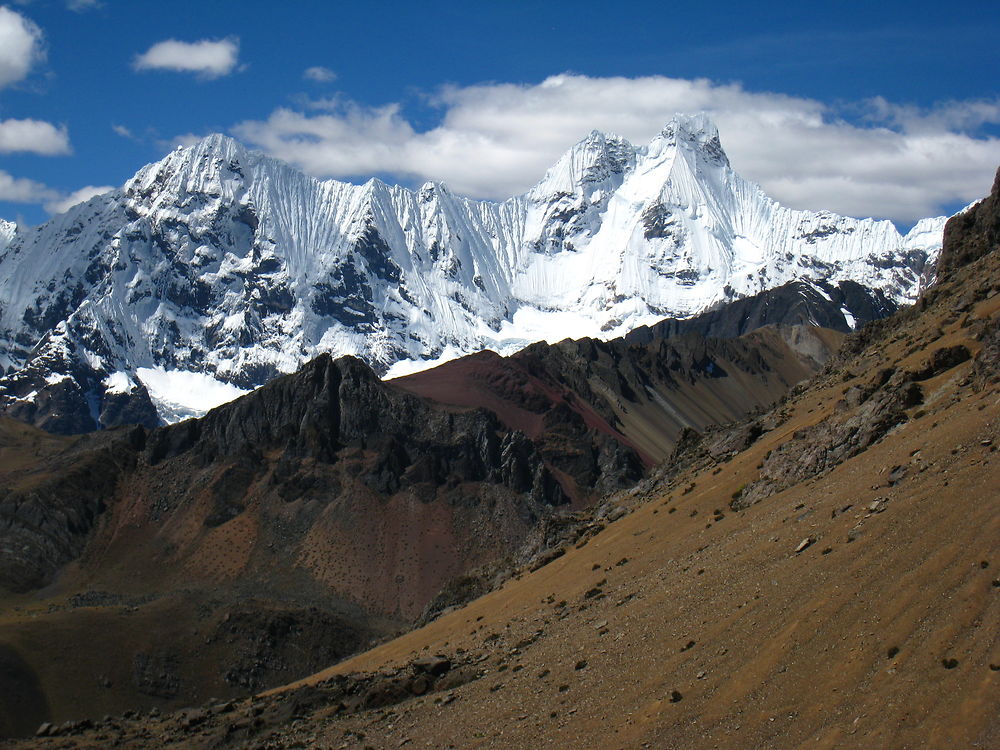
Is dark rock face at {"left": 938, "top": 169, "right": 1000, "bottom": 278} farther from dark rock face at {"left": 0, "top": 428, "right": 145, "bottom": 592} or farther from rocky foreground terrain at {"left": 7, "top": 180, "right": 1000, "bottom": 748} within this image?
dark rock face at {"left": 0, "top": 428, "right": 145, "bottom": 592}

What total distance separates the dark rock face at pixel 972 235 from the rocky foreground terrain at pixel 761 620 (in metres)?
18.3

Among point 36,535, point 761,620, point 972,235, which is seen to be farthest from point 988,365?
point 36,535

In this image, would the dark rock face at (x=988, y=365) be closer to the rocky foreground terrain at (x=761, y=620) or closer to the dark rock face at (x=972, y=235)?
the rocky foreground terrain at (x=761, y=620)

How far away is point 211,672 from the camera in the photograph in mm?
138875

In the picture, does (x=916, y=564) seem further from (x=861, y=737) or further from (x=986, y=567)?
(x=861, y=737)

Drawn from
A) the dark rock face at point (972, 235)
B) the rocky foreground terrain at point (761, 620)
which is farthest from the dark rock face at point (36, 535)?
the dark rock face at point (972, 235)

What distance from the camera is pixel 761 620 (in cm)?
4538

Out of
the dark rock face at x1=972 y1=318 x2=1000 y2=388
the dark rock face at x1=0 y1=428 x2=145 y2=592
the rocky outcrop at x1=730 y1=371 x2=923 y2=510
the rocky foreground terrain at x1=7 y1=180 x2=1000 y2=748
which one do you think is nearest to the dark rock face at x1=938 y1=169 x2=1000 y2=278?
the rocky foreground terrain at x1=7 y1=180 x2=1000 y2=748

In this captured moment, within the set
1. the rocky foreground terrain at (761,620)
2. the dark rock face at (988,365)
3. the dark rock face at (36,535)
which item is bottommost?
the rocky foreground terrain at (761,620)

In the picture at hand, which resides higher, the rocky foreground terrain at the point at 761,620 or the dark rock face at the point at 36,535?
the dark rock face at the point at 36,535

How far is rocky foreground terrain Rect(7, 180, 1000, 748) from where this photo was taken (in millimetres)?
37688

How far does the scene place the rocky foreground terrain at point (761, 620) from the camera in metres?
37.7

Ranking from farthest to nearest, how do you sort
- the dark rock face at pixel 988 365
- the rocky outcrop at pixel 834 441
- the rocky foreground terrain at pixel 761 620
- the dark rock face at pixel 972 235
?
the dark rock face at pixel 972 235, the rocky outcrop at pixel 834 441, the dark rock face at pixel 988 365, the rocky foreground terrain at pixel 761 620

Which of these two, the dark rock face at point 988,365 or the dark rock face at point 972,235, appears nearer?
the dark rock face at point 988,365
